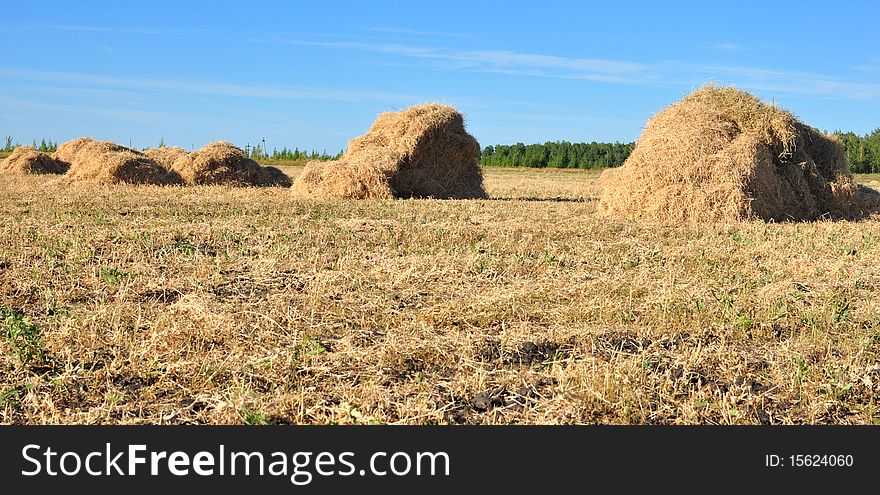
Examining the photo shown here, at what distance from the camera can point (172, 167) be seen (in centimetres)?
2252

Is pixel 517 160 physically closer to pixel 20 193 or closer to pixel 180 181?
pixel 180 181

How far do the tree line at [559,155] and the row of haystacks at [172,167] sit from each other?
31.3m

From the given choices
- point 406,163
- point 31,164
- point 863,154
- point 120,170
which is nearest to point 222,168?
point 120,170

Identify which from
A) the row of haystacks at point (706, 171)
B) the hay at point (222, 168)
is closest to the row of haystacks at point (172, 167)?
the hay at point (222, 168)

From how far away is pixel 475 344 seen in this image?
5.72m

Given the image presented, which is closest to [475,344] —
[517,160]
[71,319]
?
[71,319]

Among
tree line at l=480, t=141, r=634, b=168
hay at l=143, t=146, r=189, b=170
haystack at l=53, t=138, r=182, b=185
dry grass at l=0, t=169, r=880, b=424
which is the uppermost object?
tree line at l=480, t=141, r=634, b=168

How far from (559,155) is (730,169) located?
4173cm

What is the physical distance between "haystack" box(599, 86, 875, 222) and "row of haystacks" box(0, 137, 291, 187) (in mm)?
11215

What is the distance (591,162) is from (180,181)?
3650 cm

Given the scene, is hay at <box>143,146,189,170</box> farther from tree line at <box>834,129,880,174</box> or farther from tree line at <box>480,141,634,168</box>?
tree line at <box>834,129,880,174</box>

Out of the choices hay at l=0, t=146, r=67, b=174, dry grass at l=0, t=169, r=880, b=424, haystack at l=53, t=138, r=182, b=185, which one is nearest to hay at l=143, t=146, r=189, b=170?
haystack at l=53, t=138, r=182, b=185

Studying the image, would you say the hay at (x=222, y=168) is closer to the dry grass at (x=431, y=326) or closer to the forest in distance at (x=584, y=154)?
the dry grass at (x=431, y=326)

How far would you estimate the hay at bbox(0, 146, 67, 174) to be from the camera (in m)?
26.9
